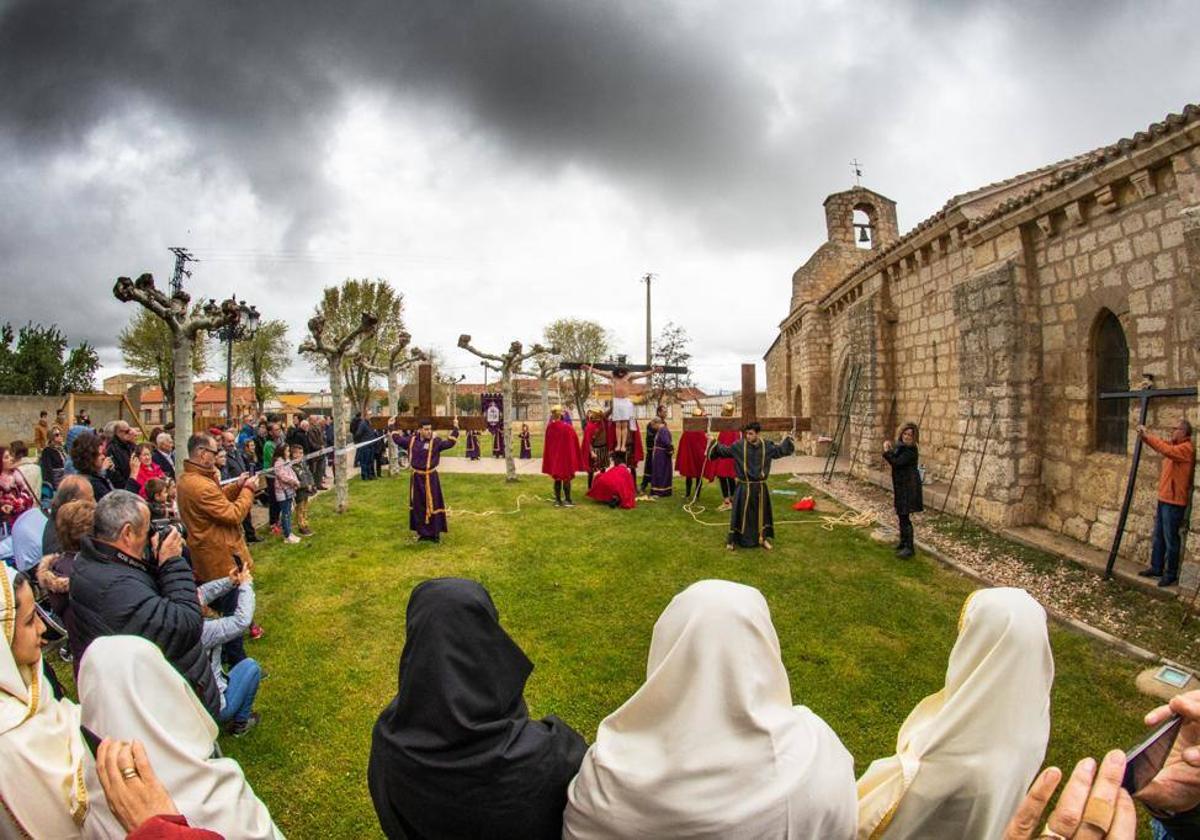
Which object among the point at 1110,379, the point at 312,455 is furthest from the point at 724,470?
the point at 312,455

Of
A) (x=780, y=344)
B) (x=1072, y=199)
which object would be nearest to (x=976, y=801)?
(x=1072, y=199)

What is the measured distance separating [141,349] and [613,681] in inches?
1352

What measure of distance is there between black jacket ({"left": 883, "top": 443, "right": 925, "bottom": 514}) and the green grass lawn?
0.72 m

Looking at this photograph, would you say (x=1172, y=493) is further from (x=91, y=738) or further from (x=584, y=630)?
(x=91, y=738)

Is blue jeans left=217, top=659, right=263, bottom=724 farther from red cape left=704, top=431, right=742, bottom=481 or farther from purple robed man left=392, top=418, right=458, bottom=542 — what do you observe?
red cape left=704, top=431, right=742, bottom=481

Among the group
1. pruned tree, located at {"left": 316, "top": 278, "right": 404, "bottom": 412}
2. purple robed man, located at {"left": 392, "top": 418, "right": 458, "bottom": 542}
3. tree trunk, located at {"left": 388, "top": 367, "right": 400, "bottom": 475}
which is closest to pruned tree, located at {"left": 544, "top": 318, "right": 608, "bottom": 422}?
pruned tree, located at {"left": 316, "top": 278, "right": 404, "bottom": 412}

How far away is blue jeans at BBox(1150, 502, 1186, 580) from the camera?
5.74m

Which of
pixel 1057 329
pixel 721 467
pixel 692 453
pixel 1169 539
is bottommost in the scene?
pixel 1169 539

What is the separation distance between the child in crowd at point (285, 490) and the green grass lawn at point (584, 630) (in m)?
0.28

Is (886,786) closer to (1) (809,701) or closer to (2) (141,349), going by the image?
(1) (809,701)

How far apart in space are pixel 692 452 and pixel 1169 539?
24.2 ft

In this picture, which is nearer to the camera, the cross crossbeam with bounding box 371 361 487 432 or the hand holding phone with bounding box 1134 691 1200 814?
the hand holding phone with bounding box 1134 691 1200 814

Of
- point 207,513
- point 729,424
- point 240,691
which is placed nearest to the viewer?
point 240,691

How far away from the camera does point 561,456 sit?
1179 cm
